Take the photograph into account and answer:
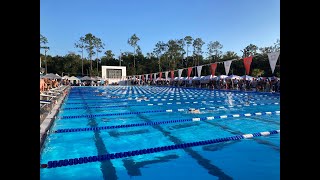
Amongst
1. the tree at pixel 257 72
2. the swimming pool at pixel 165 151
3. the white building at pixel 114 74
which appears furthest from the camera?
the white building at pixel 114 74

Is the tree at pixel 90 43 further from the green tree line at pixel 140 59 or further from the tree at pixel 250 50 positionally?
the tree at pixel 250 50

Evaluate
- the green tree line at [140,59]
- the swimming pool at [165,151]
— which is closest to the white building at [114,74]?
the green tree line at [140,59]

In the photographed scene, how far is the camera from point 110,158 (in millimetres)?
4152

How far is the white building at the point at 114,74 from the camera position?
5270 cm

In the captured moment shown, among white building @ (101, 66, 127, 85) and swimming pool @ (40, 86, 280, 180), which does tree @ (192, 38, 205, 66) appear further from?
swimming pool @ (40, 86, 280, 180)

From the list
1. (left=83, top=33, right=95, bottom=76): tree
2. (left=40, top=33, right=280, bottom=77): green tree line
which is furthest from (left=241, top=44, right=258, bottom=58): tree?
(left=83, top=33, right=95, bottom=76): tree

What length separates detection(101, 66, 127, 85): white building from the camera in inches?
2075

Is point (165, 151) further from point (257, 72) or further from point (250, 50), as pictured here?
point (250, 50)

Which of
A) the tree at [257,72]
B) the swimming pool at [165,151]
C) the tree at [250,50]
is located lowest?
the swimming pool at [165,151]

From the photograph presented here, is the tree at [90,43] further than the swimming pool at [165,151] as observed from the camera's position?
Yes

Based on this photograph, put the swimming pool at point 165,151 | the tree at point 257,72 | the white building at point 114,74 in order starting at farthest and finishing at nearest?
the white building at point 114,74 < the tree at point 257,72 < the swimming pool at point 165,151

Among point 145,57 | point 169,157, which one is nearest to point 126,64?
point 145,57
